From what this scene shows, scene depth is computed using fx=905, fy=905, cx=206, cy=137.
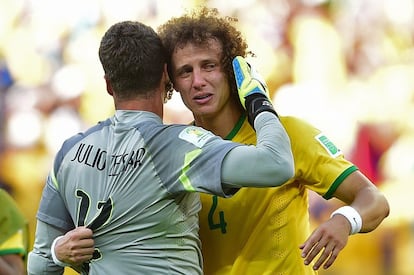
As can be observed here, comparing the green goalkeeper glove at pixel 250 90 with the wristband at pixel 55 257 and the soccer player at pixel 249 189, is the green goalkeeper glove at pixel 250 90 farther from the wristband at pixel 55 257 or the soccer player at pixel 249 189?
the wristband at pixel 55 257

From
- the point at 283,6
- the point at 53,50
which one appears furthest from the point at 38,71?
the point at 283,6

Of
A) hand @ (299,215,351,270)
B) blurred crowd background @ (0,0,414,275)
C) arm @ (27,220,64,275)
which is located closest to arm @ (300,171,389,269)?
hand @ (299,215,351,270)

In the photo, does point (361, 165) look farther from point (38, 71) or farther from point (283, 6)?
point (38, 71)

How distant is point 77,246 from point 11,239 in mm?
1907

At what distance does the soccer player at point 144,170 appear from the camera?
256cm

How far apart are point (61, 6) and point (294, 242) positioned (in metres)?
3.85

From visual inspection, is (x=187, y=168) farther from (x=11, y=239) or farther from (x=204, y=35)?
(x=11, y=239)

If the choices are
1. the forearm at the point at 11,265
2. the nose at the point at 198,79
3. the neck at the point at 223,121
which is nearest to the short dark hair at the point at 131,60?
the nose at the point at 198,79

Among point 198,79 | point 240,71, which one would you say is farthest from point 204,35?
point 240,71

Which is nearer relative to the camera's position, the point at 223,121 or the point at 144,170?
the point at 144,170

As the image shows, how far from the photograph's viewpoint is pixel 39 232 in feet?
9.52

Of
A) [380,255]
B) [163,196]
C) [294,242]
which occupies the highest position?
[163,196]

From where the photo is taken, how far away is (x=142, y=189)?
8.73 feet

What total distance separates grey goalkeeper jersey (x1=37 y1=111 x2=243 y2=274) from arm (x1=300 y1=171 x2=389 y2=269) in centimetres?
32
